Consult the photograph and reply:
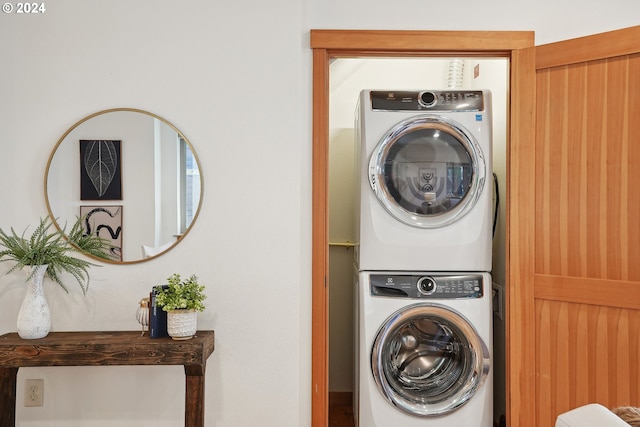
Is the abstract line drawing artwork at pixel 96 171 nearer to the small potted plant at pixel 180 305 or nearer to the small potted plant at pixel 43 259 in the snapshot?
the small potted plant at pixel 43 259

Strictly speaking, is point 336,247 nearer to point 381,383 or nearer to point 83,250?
point 381,383

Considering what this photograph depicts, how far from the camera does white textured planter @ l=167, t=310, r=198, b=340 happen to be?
2.07 metres

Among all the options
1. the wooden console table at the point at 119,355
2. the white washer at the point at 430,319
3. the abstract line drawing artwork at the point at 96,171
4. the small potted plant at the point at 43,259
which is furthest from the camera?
the white washer at the point at 430,319

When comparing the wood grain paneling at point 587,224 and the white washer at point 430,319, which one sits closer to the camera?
the wood grain paneling at point 587,224

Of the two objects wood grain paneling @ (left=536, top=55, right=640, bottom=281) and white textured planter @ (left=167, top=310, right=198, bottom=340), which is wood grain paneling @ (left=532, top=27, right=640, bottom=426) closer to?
wood grain paneling @ (left=536, top=55, right=640, bottom=281)

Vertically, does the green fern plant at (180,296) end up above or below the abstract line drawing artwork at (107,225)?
below

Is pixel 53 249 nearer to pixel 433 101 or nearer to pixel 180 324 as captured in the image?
pixel 180 324

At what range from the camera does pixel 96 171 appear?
228 cm

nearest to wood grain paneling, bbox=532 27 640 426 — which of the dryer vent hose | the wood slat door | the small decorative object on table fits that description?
the wood slat door

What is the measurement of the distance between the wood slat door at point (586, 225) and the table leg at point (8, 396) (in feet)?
7.19

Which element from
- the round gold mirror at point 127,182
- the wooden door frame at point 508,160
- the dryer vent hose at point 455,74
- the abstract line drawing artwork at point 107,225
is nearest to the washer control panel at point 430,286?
the wooden door frame at point 508,160

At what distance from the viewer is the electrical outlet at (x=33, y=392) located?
7.53 feet

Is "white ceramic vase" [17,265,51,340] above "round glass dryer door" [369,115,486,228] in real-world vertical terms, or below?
below

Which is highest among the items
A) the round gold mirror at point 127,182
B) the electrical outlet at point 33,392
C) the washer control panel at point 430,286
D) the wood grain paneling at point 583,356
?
the round gold mirror at point 127,182
